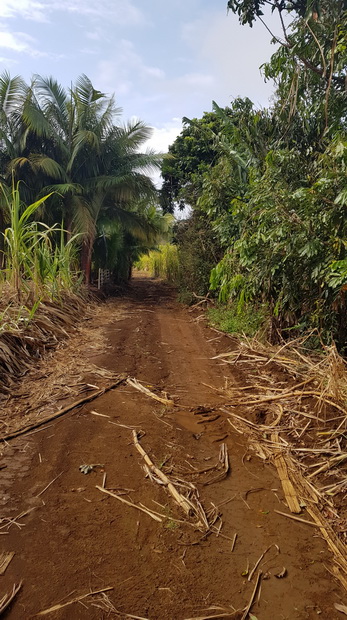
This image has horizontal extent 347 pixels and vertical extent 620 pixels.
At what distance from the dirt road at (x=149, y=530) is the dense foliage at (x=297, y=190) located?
2.07 meters

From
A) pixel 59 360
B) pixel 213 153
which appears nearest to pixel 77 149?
pixel 213 153

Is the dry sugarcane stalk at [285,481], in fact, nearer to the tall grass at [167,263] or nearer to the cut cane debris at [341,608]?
the cut cane debris at [341,608]

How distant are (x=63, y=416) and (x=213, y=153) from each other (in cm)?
1447

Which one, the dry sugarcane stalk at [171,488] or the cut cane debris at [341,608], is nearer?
the cut cane debris at [341,608]

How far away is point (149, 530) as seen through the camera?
2334 mm

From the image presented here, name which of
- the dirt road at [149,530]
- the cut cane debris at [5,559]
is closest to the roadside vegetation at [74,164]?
the dirt road at [149,530]

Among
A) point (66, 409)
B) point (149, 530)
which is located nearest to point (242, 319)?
point (66, 409)

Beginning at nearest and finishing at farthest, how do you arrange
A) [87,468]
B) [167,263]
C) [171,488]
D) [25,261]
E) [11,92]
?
[171,488] < [87,468] < [25,261] < [11,92] < [167,263]

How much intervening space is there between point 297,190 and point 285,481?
2.94 meters

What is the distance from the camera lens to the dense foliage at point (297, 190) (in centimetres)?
439

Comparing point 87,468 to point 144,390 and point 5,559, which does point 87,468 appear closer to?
point 5,559

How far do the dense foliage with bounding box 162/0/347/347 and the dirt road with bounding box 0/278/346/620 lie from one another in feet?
6.80

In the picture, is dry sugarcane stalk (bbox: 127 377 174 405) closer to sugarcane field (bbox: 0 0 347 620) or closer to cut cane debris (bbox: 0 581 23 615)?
sugarcane field (bbox: 0 0 347 620)

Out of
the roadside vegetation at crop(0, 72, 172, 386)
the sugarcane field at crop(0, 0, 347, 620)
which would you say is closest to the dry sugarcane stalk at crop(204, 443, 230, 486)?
the sugarcane field at crop(0, 0, 347, 620)
